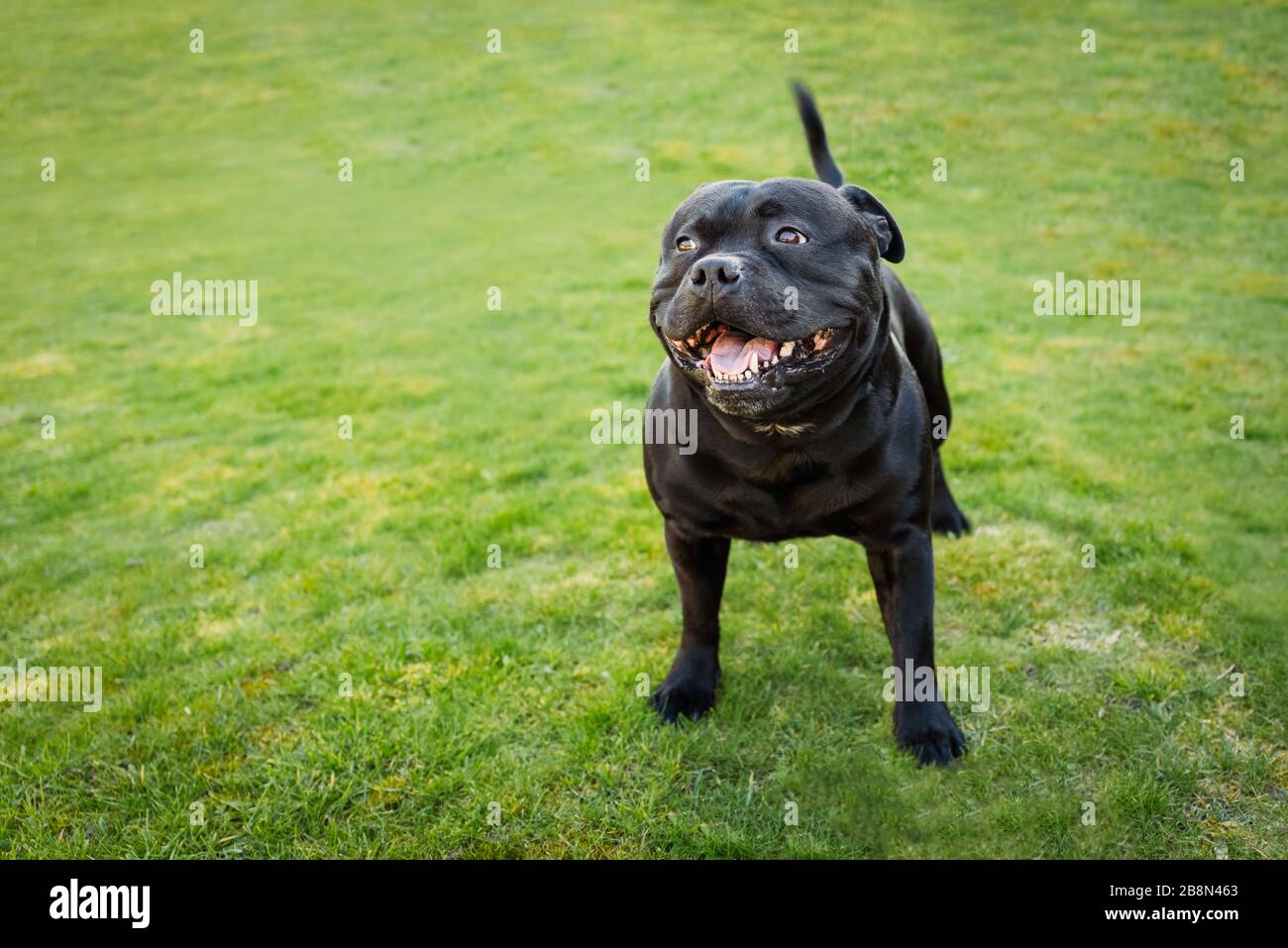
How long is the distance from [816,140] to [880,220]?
60.4 inches

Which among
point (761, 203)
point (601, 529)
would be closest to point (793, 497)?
point (761, 203)

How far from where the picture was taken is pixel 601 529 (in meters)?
5.15

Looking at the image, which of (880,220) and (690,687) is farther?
(690,687)

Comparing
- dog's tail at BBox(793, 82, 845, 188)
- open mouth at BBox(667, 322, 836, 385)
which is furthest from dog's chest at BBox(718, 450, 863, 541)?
dog's tail at BBox(793, 82, 845, 188)

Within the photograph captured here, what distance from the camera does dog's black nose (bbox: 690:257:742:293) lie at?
2691 millimetres

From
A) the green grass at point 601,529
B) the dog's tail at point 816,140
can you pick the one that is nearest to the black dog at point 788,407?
the green grass at point 601,529

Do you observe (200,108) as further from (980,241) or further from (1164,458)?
(1164,458)

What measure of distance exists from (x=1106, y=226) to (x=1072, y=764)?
1100cm

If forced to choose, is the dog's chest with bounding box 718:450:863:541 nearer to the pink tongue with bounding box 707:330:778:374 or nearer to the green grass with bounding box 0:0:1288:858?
the pink tongue with bounding box 707:330:778:374

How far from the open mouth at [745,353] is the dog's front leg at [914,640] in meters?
0.78

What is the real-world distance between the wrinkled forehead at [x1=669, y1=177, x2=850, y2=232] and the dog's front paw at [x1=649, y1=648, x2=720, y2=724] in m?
1.59

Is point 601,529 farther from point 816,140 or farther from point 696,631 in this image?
point 816,140

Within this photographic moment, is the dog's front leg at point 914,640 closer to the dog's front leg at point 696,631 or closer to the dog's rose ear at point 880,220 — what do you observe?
the dog's front leg at point 696,631
